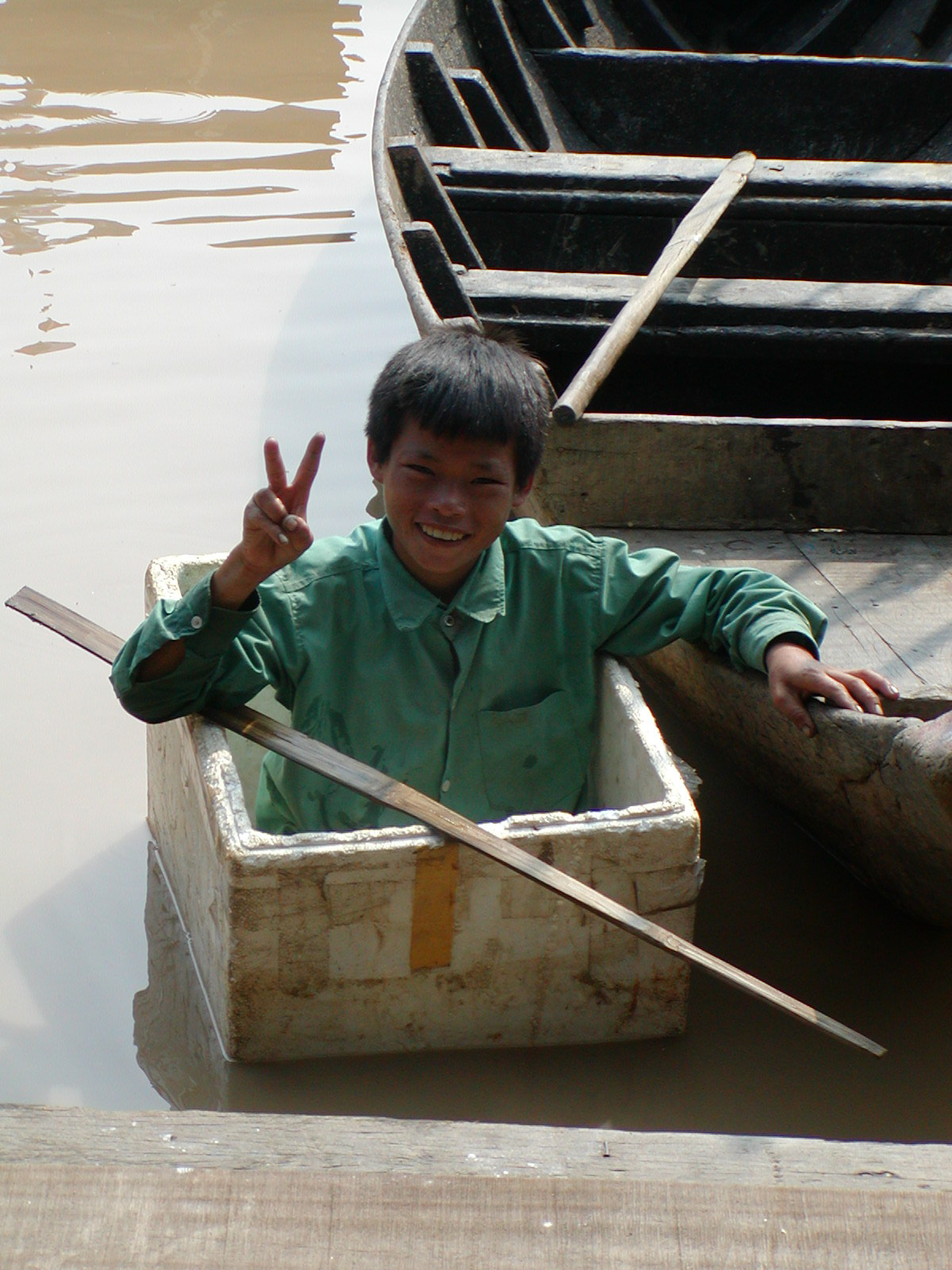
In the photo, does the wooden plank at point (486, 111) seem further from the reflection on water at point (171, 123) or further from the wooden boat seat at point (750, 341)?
the reflection on water at point (171, 123)

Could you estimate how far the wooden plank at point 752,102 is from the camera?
4.84 metres

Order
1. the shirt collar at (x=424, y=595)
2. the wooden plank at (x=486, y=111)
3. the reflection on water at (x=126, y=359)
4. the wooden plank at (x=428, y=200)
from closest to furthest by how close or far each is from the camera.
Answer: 1. the shirt collar at (x=424, y=595)
2. the reflection on water at (x=126, y=359)
3. the wooden plank at (x=428, y=200)
4. the wooden plank at (x=486, y=111)

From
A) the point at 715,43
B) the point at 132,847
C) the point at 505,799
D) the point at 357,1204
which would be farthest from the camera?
the point at 715,43

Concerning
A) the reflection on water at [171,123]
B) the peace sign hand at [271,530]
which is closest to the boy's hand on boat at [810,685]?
the peace sign hand at [271,530]

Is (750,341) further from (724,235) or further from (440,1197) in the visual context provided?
(440,1197)

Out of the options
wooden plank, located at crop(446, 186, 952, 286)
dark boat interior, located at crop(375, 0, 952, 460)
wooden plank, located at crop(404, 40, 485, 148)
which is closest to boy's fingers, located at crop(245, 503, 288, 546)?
dark boat interior, located at crop(375, 0, 952, 460)

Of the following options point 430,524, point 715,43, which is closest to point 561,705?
point 430,524

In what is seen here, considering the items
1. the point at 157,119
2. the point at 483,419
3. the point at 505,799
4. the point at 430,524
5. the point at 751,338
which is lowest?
the point at 505,799

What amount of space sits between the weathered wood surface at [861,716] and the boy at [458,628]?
0.10 m

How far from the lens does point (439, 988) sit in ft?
6.31

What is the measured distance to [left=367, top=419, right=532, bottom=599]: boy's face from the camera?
6.37ft

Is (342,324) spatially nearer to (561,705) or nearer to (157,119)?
(157,119)

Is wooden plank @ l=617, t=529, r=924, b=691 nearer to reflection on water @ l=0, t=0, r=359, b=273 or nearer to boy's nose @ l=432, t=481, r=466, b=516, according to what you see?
boy's nose @ l=432, t=481, r=466, b=516

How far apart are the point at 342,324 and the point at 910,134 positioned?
6.99 feet
